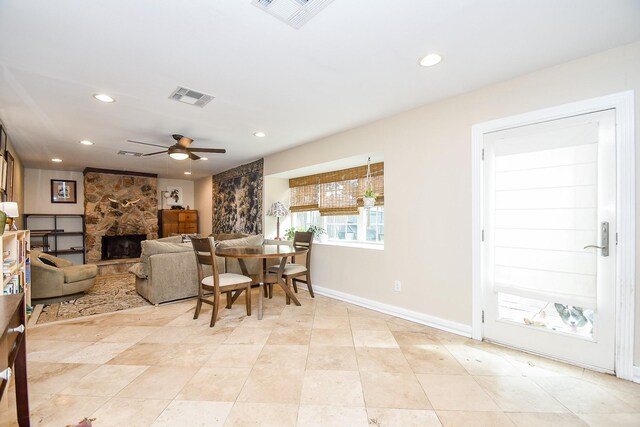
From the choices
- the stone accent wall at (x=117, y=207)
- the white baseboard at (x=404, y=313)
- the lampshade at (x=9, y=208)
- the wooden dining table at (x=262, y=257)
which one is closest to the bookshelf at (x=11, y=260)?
the lampshade at (x=9, y=208)

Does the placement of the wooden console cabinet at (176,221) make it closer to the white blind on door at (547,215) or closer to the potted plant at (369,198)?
the potted plant at (369,198)

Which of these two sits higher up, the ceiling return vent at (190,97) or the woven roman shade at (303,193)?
the ceiling return vent at (190,97)

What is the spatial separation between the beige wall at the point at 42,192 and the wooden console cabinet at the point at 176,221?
178 centimetres

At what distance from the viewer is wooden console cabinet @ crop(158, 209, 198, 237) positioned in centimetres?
748

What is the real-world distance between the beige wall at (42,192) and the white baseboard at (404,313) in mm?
6525

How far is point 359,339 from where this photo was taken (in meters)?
2.67

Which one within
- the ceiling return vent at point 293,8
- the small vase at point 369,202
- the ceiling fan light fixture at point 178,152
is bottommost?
the small vase at point 369,202

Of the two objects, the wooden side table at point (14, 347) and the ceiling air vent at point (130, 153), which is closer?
the wooden side table at point (14, 347)

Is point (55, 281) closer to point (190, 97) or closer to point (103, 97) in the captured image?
point (103, 97)

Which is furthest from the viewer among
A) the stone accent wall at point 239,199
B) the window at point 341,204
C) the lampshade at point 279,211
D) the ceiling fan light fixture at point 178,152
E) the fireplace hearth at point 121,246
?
the fireplace hearth at point 121,246

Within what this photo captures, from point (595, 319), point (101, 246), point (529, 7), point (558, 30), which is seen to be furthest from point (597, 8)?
point (101, 246)

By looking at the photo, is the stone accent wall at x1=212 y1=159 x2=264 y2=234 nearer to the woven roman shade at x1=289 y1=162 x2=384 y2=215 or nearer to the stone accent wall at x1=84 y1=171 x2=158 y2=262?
the woven roman shade at x1=289 y1=162 x2=384 y2=215

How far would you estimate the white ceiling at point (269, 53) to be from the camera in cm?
166

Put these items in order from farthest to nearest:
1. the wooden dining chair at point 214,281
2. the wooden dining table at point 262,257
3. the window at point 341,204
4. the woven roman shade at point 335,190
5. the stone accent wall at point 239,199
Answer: the stone accent wall at point 239,199, the window at point 341,204, the woven roman shade at point 335,190, the wooden dining table at point 262,257, the wooden dining chair at point 214,281
